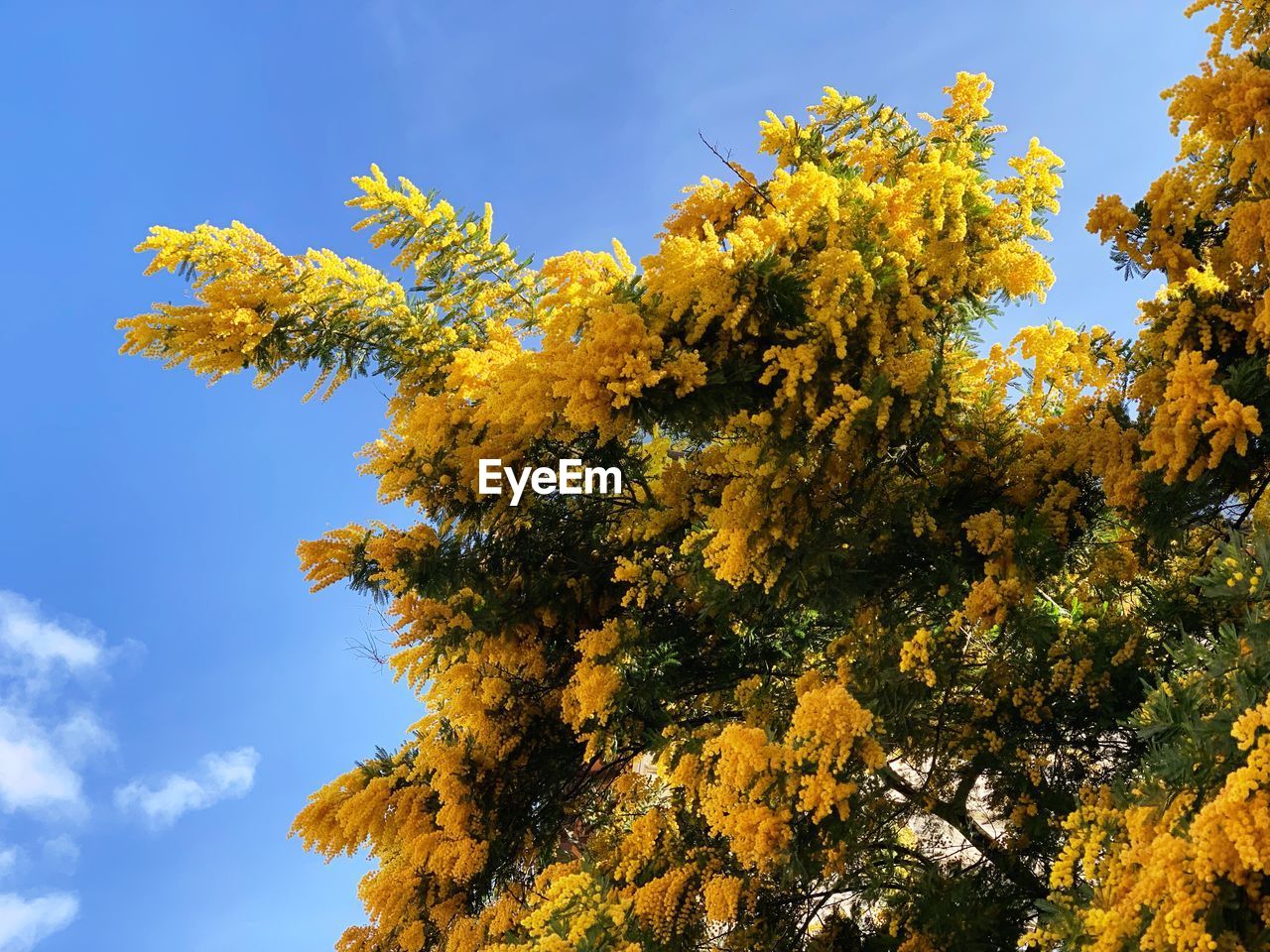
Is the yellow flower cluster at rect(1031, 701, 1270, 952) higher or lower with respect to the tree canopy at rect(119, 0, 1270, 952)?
lower

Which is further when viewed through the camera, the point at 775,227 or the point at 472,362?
the point at 472,362

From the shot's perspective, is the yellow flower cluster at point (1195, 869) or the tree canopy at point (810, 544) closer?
the yellow flower cluster at point (1195, 869)

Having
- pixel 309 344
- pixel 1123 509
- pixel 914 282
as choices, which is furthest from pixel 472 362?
pixel 1123 509

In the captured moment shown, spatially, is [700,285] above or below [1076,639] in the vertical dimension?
above

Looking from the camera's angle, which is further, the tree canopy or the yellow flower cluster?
the tree canopy

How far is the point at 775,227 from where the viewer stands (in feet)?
20.9

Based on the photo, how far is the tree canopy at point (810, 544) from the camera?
214 inches

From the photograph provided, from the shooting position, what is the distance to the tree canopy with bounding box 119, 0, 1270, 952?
5.44m

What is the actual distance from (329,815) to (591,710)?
2.82m

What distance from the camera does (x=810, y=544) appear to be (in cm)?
669

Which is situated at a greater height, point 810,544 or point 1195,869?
point 810,544

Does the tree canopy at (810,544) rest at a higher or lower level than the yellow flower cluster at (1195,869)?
higher

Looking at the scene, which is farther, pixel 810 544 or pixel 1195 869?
pixel 810 544

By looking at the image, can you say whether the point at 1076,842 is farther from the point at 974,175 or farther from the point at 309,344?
the point at 309,344
